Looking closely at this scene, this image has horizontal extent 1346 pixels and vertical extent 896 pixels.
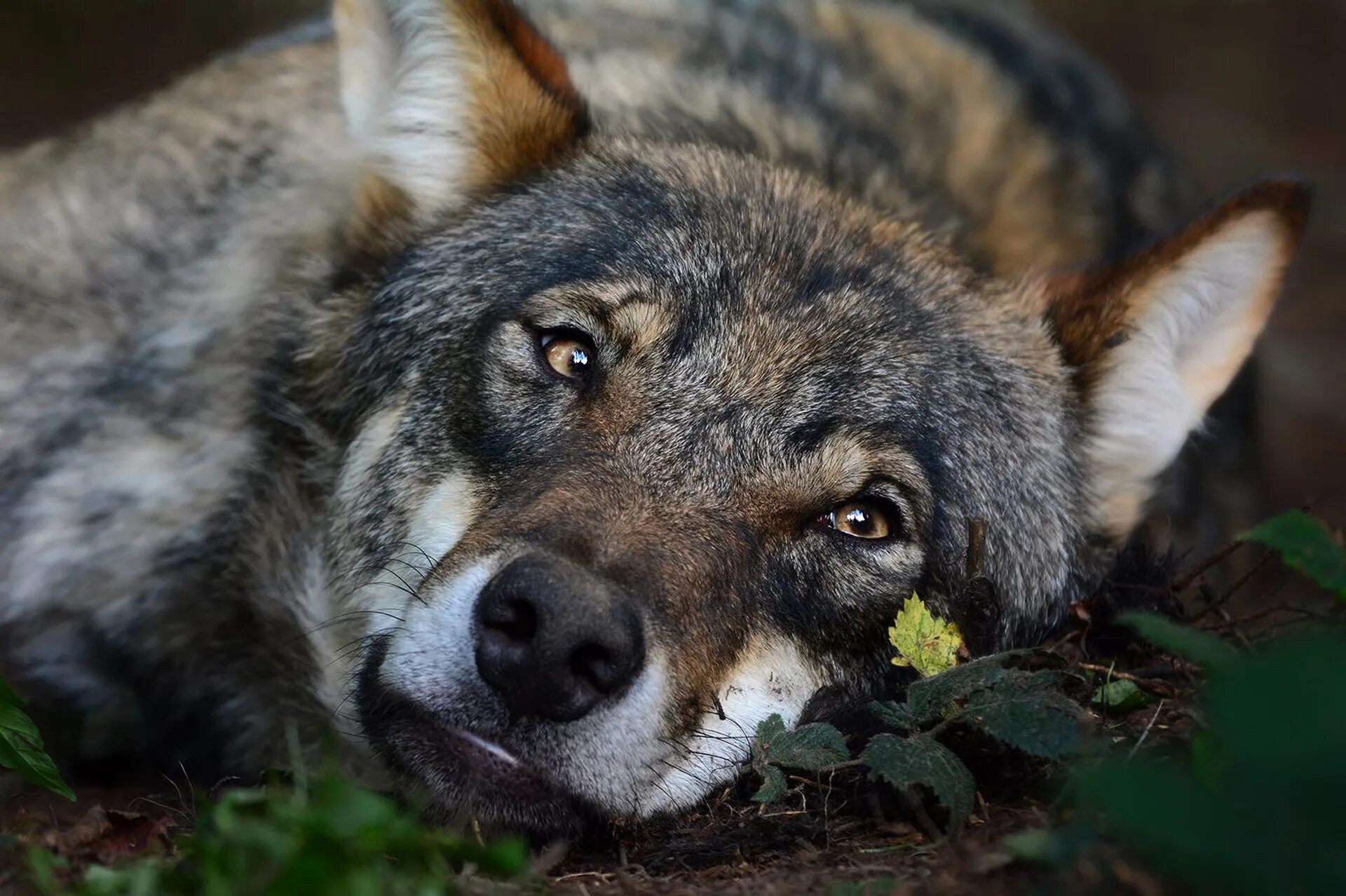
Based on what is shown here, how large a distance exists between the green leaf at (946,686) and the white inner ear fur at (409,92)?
1911mm

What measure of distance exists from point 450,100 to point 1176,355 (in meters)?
2.21

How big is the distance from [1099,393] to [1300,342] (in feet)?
16.1

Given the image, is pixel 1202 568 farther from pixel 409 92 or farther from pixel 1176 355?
pixel 409 92

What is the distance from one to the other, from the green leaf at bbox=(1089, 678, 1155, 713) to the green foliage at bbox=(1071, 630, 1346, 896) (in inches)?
59.8

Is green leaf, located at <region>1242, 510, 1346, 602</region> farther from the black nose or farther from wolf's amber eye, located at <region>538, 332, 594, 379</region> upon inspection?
wolf's amber eye, located at <region>538, 332, 594, 379</region>

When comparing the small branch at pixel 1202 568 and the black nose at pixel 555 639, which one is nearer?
the black nose at pixel 555 639

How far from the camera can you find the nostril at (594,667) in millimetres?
2463

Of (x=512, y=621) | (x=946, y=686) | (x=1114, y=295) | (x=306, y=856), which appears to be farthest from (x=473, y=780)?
(x=1114, y=295)

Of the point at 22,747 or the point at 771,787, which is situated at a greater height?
the point at 771,787

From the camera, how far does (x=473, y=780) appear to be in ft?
8.77

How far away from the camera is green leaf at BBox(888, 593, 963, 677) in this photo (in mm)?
2918

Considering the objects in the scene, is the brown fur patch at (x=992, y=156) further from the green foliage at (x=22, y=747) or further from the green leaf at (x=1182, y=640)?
the green foliage at (x=22, y=747)

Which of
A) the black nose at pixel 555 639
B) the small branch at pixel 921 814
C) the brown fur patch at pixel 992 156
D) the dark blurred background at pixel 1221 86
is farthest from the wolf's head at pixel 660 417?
the dark blurred background at pixel 1221 86

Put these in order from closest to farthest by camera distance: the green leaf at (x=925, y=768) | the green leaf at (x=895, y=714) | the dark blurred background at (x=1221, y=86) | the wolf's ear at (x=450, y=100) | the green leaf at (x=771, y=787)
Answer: the green leaf at (x=925, y=768) → the green leaf at (x=771, y=787) → the green leaf at (x=895, y=714) → the wolf's ear at (x=450, y=100) → the dark blurred background at (x=1221, y=86)
